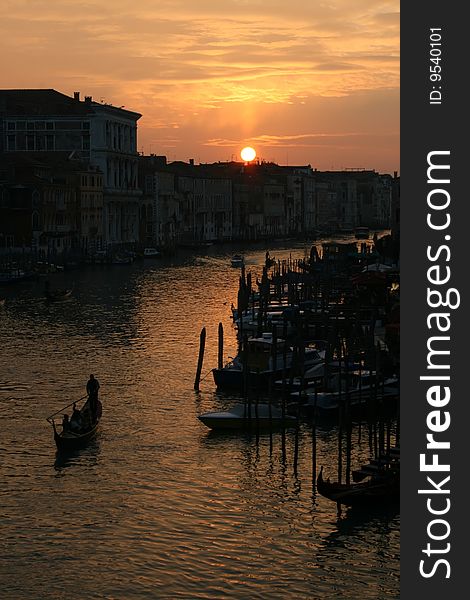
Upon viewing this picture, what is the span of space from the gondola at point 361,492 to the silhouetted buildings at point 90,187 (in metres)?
61.2

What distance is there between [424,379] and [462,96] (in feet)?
9.17

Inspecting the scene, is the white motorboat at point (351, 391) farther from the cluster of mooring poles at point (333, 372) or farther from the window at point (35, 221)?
the window at point (35, 221)

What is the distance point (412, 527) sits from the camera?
11414 millimetres

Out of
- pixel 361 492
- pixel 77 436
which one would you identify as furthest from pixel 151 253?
pixel 361 492

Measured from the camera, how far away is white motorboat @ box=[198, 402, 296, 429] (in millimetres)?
26219

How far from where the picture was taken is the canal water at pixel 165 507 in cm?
1805

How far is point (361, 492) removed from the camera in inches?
808

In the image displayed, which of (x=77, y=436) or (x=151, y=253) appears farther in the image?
(x=151, y=253)

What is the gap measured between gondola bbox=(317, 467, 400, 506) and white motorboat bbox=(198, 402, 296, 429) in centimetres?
548

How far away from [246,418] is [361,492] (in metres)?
6.16

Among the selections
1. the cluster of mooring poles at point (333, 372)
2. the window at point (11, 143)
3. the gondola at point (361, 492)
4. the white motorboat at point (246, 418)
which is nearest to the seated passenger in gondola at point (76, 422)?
the white motorboat at point (246, 418)

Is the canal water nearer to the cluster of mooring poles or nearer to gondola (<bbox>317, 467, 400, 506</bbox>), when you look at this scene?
gondola (<bbox>317, 467, 400, 506</bbox>)

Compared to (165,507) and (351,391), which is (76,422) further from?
(351,391)

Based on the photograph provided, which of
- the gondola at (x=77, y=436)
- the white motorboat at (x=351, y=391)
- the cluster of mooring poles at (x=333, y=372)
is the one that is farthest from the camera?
the white motorboat at (x=351, y=391)
